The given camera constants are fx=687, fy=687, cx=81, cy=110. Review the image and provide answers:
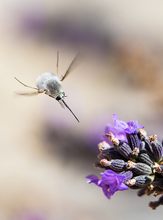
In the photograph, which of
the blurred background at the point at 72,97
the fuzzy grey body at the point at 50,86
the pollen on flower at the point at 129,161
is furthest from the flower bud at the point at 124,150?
the blurred background at the point at 72,97

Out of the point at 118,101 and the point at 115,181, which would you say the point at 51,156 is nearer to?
the point at 118,101

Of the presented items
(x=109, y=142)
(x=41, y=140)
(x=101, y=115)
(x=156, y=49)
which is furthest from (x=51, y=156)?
(x=109, y=142)

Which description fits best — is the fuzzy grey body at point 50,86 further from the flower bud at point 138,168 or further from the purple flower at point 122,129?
the flower bud at point 138,168

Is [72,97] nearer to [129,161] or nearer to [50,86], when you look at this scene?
[50,86]

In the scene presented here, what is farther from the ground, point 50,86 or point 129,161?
point 50,86

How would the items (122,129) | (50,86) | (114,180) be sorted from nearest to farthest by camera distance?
(114,180) → (122,129) → (50,86)

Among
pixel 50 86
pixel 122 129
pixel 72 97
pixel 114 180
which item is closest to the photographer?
pixel 114 180

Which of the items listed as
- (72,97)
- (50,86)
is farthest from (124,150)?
(72,97)
